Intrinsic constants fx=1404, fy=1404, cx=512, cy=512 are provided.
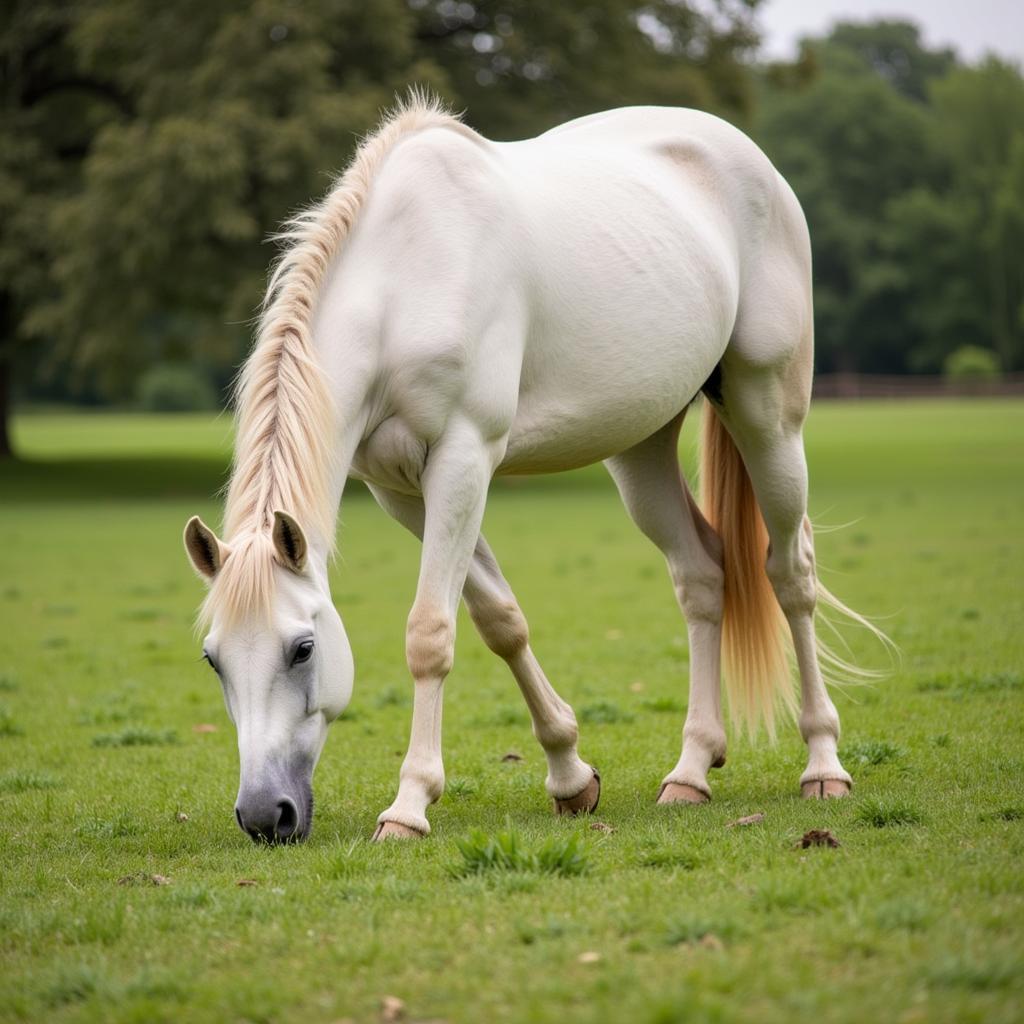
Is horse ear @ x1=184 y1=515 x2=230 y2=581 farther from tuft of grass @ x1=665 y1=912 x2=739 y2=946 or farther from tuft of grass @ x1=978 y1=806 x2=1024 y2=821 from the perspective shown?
tuft of grass @ x1=978 y1=806 x2=1024 y2=821

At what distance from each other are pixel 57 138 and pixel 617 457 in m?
27.4

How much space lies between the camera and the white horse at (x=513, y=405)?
4539mm

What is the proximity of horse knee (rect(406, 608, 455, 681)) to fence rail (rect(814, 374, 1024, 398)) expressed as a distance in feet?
227

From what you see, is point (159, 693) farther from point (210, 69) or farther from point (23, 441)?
point (23, 441)

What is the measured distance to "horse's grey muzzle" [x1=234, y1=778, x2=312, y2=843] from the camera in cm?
434

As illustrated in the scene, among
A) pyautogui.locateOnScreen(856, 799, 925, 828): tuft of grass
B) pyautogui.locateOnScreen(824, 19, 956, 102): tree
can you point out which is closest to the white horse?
pyautogui.locateOnScreen(856, 799, 925, 828): tuft of grass

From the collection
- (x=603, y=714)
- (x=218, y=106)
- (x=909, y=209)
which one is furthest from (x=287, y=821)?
(x=909, y=209)

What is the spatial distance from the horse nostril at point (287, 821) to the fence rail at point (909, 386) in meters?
69.8

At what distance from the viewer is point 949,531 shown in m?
17.3

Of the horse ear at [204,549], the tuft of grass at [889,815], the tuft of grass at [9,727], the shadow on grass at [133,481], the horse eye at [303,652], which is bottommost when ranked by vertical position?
the shadow on grass at [133,481]

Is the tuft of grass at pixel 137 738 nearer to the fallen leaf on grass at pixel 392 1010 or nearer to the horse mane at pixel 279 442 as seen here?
the horse mane at pixel 279 442

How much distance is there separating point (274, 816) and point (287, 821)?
100 millimetres

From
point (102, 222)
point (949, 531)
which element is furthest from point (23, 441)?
point (949, 531)

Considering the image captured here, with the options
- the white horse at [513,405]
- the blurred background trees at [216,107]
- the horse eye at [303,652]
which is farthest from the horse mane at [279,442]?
the blurred background trees at [216,107]
